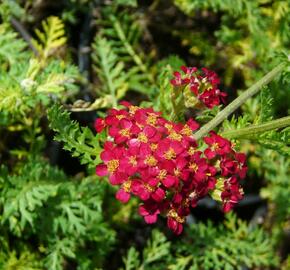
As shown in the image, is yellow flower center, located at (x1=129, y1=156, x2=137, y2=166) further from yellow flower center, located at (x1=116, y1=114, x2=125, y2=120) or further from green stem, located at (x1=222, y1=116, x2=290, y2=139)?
green stem, located at (x1=222, y1=116, x2=290, y2=139)

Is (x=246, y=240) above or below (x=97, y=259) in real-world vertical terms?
below

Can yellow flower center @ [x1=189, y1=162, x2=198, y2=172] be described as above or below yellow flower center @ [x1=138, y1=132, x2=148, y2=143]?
below

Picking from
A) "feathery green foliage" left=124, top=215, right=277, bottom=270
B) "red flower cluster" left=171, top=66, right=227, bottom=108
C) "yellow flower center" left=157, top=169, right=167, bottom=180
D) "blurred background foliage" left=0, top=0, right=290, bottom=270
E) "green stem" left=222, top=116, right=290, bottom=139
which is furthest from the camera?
"feathery green foliage" left=124, top=215, right=277, bottom=270

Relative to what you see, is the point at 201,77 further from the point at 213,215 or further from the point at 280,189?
the point at 213,215

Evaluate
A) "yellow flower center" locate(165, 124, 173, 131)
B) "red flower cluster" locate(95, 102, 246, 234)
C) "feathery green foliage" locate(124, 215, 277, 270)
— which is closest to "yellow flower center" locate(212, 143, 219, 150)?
"red flower cluster" locate(95, 102, 246, 234)

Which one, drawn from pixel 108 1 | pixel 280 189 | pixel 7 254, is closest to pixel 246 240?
pixel 280 189
